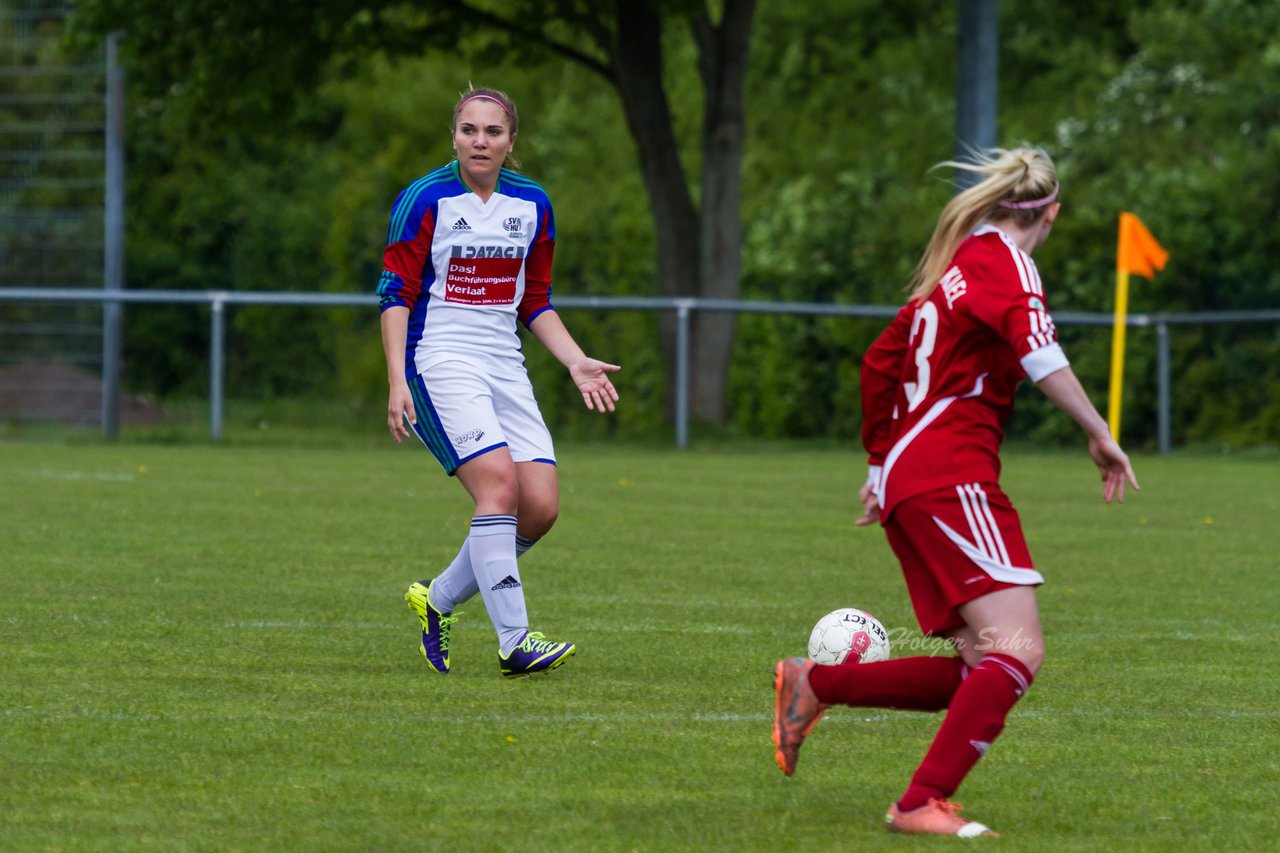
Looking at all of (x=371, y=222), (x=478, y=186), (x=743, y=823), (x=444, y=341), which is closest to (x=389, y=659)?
(x=444, y=341)

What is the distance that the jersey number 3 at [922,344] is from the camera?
4945mm

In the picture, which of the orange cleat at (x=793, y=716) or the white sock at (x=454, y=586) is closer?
the orange cleat at (x=793, y=716)

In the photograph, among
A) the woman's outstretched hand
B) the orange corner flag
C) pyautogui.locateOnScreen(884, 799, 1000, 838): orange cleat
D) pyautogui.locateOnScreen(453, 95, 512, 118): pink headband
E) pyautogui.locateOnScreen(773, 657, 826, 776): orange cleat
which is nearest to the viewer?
pyautogui.locateOnScreen(884, 799, 1000, 838): orange cleat

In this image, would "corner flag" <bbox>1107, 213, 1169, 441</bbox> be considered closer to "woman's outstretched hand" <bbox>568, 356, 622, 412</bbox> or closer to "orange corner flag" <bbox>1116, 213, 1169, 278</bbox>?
"orange corner flag" <bbox>1116, 213, 1169, 278</bbox>

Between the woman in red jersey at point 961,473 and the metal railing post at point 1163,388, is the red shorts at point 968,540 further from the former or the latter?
the metal railing post at point 1163,388

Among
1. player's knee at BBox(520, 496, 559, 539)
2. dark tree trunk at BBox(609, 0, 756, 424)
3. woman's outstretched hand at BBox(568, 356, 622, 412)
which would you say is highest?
dark tree trunk at BBox(609, 0, 756, 424)

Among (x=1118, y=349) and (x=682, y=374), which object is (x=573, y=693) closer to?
(x=682, y=374)

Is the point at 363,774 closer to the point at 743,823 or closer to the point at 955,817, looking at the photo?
the point at 743,823

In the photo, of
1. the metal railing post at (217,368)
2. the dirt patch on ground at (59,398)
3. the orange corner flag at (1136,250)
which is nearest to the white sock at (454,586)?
the metal railing post at (217,368)

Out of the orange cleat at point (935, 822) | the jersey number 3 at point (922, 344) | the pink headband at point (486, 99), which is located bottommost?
the orange cleat at point (935, 822)

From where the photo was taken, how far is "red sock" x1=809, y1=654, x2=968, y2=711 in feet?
16.5

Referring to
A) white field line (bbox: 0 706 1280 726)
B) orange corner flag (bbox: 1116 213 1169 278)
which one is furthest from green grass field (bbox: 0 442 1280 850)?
orange corner flag (bbox: 1116 213 1169 278)

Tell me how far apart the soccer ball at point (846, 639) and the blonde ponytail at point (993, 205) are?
2284 mm

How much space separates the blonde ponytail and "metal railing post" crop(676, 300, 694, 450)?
1543cm
